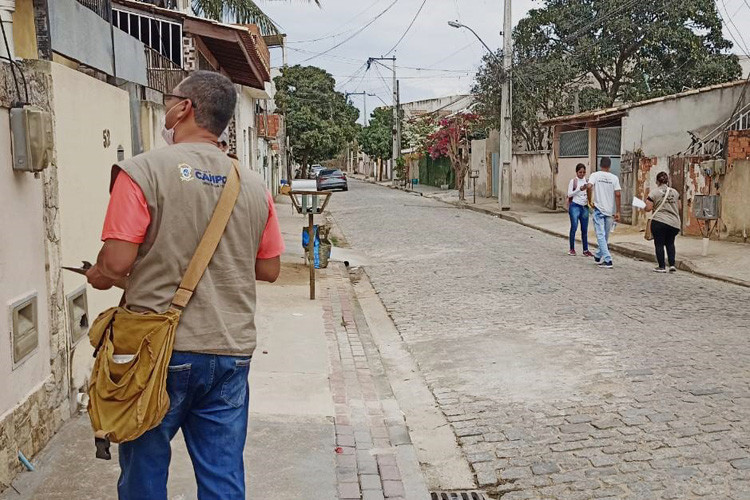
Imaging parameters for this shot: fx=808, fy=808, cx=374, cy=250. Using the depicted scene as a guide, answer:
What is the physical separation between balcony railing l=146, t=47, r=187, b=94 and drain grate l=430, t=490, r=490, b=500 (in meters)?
6.93

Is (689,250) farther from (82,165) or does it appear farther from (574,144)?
(82,165)

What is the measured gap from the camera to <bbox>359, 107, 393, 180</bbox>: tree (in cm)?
6656

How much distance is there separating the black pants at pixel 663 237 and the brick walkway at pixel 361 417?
5442 millimetres

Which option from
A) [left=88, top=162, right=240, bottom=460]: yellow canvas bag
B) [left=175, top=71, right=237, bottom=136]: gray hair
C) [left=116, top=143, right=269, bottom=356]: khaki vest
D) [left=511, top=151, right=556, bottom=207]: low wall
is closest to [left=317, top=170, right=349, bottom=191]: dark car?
[left=511, top=151, right=556, bottom=207]: low wall

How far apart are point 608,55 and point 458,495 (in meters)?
26.0

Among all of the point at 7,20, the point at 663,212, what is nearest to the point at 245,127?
the point at 663,212

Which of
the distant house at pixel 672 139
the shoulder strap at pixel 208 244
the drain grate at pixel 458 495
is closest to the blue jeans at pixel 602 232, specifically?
the distant house at pixel 672 139

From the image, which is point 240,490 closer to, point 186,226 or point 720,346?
point 186,226

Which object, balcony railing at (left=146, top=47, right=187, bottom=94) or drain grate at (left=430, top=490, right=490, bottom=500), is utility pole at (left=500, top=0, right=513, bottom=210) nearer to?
balcony railing at (left=146, top=47, right=187, bottom=94)

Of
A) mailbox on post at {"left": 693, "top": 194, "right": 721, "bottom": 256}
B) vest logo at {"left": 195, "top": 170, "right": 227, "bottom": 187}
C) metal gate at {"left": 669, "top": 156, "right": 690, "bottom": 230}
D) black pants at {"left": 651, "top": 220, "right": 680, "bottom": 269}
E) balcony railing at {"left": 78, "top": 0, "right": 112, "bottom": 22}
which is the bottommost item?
black pants at {"left": 651, "top": 220, "right": 680, "bottom": 269}

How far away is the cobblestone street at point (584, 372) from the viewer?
4.71 meters

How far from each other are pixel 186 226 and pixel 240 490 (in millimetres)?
1016

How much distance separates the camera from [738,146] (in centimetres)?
1548

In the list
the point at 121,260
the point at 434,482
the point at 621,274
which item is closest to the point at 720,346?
the point at 434,482
